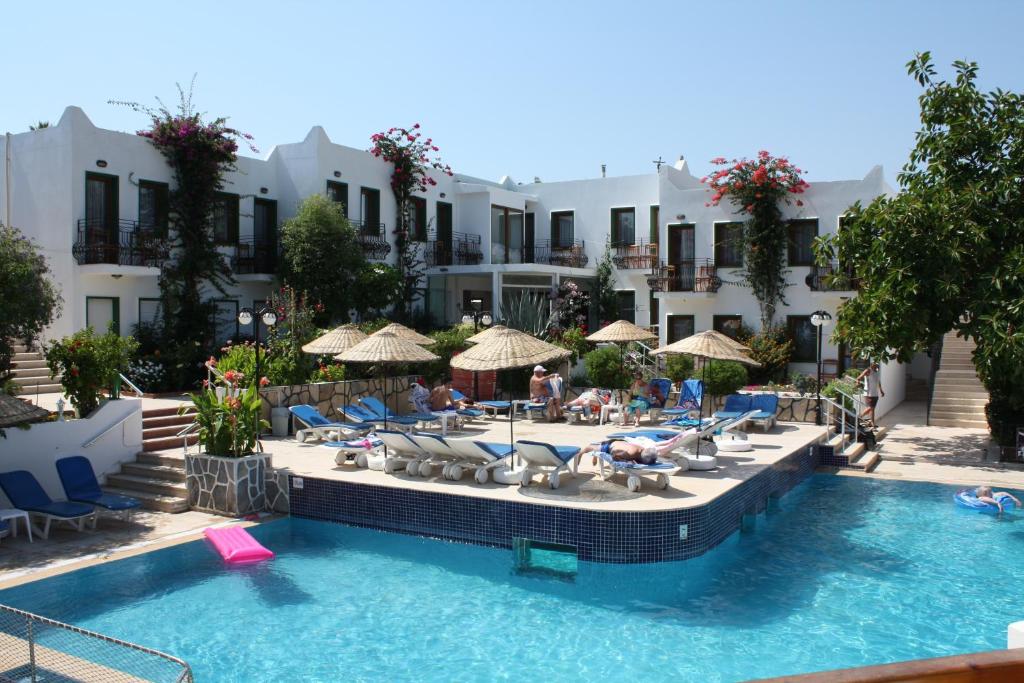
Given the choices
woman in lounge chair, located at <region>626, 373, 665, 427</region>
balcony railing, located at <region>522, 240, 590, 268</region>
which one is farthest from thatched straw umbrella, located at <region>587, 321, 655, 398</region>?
balcony railing, located at <region>522, 240, 590, 268</region>

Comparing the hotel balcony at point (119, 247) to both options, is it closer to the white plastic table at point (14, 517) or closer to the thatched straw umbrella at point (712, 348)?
the white plastic table at point (14, 517)

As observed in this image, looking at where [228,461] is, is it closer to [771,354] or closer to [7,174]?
[7,174]

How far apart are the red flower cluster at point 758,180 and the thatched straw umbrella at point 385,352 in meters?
14.1

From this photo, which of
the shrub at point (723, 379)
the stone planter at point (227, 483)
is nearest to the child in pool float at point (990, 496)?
the shrub at point (723, 379)

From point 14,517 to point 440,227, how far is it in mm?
20361

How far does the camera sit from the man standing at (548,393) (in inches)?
774

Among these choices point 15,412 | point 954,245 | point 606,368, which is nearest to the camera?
point 15,412

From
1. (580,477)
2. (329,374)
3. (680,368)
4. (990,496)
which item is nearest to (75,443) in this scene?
(329,374)

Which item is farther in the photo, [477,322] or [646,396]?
[477,322]

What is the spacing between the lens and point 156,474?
1395 cm

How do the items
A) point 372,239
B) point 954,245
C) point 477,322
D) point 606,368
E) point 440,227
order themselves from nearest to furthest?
1. point 954,245
2. point 606,368
3. point 477,322
4. point 372,239
5. point 440,227

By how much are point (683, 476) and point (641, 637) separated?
4950mm

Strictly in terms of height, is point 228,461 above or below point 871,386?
below

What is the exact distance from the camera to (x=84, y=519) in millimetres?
11969
